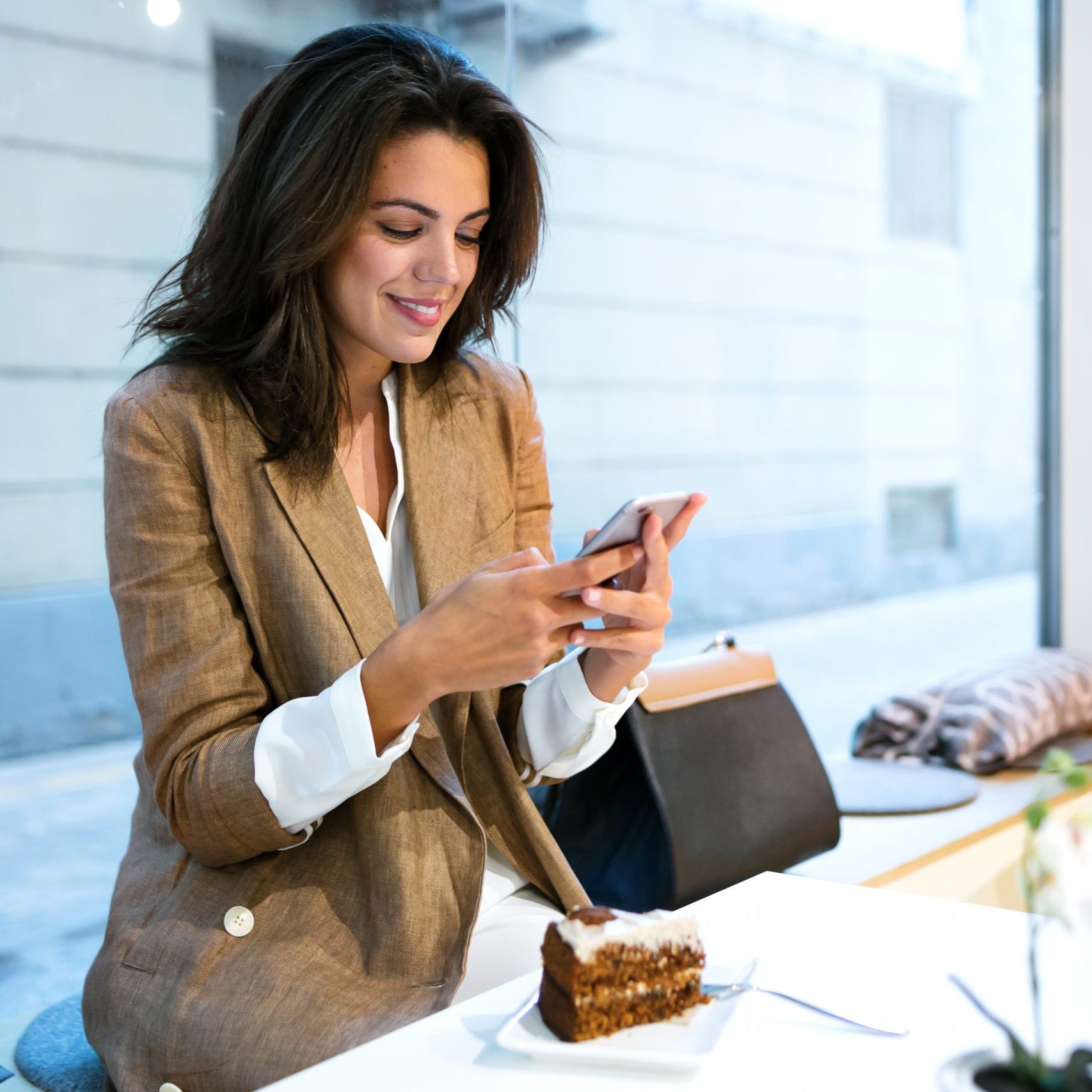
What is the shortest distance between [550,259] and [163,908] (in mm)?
1743

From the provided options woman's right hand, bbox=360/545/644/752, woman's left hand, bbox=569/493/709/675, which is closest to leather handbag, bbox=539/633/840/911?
woman's left hand, bbox=569/493/709/675

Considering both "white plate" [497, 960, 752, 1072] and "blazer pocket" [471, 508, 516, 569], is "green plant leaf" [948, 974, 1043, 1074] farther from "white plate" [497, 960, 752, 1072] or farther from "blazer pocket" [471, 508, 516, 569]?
"blazer pocket" [471, 508, 516, 569]

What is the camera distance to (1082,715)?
3.09 m

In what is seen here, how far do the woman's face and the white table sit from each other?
71 cm

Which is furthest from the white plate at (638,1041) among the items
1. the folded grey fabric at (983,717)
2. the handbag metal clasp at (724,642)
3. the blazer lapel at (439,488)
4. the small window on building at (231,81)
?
the folded grey fabric at (983,717)

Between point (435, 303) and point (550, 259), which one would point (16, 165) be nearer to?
point (435, 303)

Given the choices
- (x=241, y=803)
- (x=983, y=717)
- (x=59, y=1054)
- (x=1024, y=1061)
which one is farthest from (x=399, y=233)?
(x=983, y=717)

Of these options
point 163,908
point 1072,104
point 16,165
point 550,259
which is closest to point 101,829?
point 163,908

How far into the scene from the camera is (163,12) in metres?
1.96

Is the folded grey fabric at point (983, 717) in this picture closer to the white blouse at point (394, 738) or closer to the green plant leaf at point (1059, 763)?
the white blouse at point (394, 738)

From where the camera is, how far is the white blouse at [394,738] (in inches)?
45.2

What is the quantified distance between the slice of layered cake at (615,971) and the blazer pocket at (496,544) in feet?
2.17

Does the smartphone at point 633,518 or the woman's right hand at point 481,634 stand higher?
the smartphone at point 633,518

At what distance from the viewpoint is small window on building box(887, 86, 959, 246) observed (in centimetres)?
373
